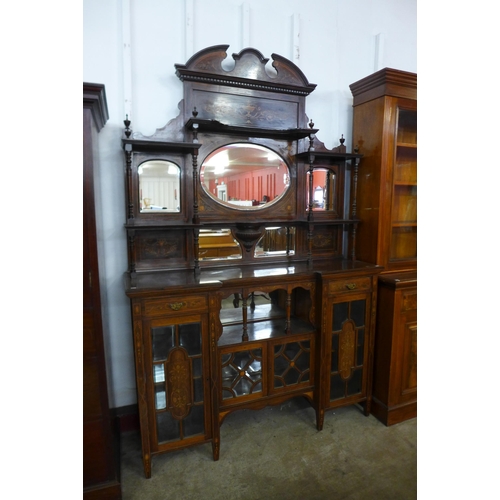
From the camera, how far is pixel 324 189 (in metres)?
2.49

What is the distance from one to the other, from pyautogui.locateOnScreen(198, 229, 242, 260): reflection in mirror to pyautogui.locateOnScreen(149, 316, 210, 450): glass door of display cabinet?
0.55 metres

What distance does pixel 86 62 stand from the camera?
6.22 ft

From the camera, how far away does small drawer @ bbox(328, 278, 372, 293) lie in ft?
7.01

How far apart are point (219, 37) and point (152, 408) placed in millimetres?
2378

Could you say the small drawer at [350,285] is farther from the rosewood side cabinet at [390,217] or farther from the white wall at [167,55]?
the white wall at [167,55]

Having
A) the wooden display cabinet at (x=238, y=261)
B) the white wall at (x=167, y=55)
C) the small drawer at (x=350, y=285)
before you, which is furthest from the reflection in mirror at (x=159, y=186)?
the small drawer at (x=350, y=285)

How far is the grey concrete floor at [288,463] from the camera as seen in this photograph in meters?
1.78

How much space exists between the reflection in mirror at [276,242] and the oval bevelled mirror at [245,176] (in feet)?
0.73

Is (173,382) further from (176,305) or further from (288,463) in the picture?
(288,463)

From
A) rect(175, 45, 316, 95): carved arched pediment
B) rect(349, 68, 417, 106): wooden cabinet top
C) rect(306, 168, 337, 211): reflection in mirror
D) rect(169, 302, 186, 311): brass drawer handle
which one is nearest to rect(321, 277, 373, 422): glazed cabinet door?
rect(306, 168, 337, 211): reflection in mirror

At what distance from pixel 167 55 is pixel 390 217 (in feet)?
6.16

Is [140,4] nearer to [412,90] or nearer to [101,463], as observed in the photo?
[412,90]

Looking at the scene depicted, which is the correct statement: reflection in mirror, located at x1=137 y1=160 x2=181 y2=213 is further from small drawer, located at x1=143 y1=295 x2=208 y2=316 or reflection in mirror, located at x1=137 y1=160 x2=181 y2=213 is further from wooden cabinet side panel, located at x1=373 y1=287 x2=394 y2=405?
wooden cabinet side panel, located at x1=373 y1=287 x2=394 y2=405
